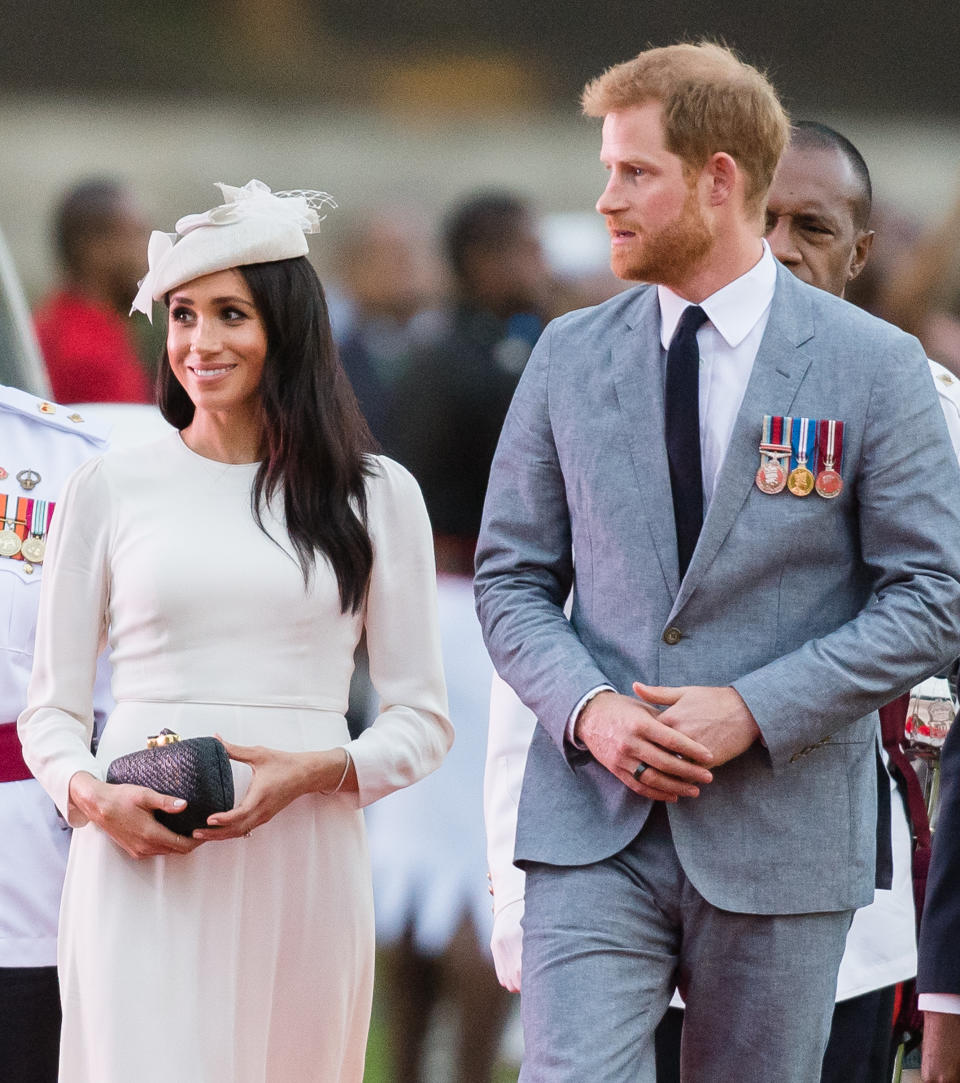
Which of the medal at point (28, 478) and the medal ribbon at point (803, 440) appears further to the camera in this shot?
the medal at point (28, 478)

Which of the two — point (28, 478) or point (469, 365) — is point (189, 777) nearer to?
point (28, 478)

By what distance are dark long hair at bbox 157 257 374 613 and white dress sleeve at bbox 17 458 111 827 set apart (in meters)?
0.25

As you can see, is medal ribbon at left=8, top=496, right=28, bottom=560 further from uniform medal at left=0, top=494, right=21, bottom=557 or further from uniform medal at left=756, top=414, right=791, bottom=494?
uniform medal at left=756, top=414, right=791, bottom=494

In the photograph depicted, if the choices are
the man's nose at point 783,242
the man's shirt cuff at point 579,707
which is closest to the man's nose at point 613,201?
the man's shirt cuff at point 579,707

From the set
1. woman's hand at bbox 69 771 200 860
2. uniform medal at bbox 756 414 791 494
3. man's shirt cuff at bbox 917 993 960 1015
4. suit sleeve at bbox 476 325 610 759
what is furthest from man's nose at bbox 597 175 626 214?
man's shirt cuff at bbox 917 993 960 1015

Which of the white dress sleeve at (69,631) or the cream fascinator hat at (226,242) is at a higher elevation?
the cream fascinator hat at (226,242)

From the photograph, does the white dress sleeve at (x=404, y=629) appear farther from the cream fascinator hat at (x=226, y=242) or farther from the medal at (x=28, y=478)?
the medal at (x=28, y=478)

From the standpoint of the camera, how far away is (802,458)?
2447 mm

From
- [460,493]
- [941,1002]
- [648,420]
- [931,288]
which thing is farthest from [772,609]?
[931,288]

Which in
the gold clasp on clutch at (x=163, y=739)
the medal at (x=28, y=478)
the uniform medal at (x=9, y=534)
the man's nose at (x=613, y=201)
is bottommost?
the gold clasp on clutch at (x=163, y=739)

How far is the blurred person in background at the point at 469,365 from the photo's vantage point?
3.74m

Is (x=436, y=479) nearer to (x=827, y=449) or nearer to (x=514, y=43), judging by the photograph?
(x=514, y=43)

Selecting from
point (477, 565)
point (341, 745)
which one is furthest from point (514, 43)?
point (341, 745)

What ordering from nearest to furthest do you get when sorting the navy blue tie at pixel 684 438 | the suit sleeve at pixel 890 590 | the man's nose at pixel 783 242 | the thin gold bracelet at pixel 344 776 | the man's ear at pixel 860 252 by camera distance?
the suit sleeve at pixel 890 590, the navy blue tie at pixel 684 438, the thin gold bracelet at pixel 344 776, the man's nose at pixel 783 242, the man's ear at pixel 860 252
